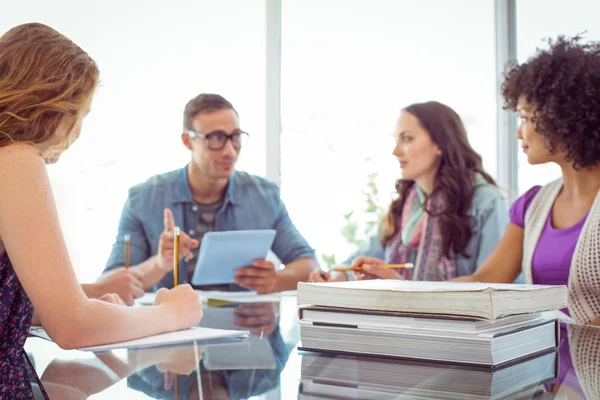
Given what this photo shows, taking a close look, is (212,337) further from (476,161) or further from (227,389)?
(476,161)

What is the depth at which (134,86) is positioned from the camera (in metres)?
3.61

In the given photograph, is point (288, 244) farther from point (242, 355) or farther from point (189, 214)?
point (242, 355)

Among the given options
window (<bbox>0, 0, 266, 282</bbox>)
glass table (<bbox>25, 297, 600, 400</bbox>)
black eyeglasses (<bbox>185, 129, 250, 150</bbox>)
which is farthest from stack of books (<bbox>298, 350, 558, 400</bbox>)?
window (<bbox>0, 0, 266, 282</bbox>)

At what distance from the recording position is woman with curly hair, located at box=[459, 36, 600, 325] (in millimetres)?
1914

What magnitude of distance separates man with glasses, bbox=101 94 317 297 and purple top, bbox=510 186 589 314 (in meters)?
1.13

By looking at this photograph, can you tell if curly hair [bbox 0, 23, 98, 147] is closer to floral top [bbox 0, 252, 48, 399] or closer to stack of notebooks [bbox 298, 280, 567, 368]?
floral top [bbox 0, 252, 48, 399]

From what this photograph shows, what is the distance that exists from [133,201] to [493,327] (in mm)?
2446

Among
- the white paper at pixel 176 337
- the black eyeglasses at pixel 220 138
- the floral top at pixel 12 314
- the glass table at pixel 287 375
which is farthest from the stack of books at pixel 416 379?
the black eyeglasses at pixel 220 138

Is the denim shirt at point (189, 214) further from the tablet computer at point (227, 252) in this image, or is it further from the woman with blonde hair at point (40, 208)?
the woman with blonde hair at point (40, 208)

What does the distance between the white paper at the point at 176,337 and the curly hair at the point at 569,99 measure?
117cm

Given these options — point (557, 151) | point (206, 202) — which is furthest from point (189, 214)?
point (557, 151)

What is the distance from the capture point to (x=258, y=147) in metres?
3.88

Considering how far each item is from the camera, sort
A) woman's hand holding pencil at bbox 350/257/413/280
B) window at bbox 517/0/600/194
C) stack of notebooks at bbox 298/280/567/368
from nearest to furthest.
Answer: stack of notebooks at bbox 298/280/567/368 → woman's hand holding pencil at bbox 350/257/413/280 → window at bbox 517/0/600/194

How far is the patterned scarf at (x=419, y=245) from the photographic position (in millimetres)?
2867
